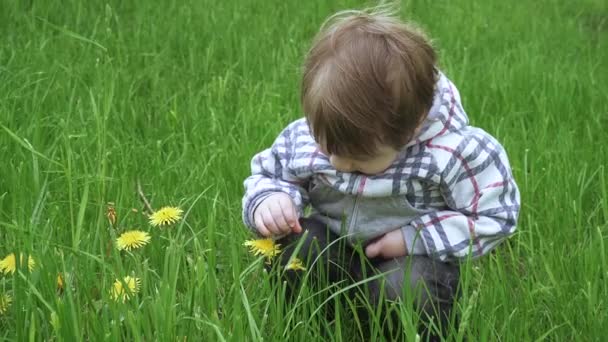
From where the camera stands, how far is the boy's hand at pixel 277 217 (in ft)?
5.62

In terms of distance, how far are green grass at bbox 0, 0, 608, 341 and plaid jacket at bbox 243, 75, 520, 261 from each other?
80mm

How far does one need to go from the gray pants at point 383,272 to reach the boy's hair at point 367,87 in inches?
8.2

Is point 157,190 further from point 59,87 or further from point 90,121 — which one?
point 59,87

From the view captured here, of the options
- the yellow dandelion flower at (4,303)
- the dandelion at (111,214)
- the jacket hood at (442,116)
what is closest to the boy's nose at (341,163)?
the jacket hood at (442,116)

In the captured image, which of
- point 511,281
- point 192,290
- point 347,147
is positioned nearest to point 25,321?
point 192,290

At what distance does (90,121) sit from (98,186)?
27.8 inches

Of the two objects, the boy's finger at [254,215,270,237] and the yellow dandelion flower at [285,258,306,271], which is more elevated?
the boy's finger at [254,215,270,237]

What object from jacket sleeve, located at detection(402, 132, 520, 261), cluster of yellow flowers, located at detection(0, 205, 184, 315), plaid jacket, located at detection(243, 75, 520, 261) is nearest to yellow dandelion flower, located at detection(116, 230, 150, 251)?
cluster of yellow flowers, located at detection(0, 205, 184, 315)

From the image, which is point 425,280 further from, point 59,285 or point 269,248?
point 59,285

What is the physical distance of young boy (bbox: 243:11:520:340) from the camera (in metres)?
1.56

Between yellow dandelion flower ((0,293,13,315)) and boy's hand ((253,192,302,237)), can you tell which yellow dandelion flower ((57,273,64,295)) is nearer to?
yellow dandelion flower ((0,293,13,315))

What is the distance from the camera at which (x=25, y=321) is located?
1.44 metres

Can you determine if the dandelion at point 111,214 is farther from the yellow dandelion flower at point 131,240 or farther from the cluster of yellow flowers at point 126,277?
the yellow dandelion flower at point 131,240

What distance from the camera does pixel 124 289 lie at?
1469 mm
